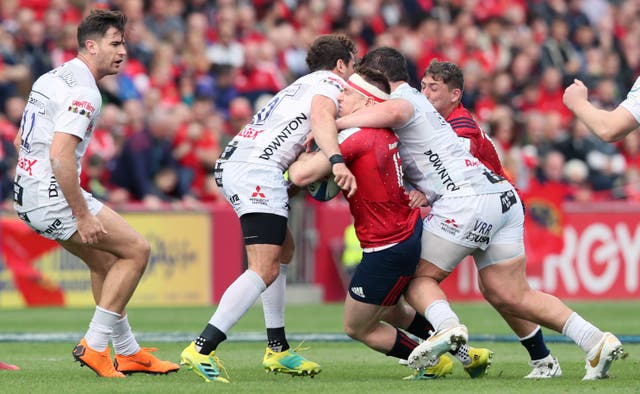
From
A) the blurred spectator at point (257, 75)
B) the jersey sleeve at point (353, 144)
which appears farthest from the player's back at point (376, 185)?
the blurred spectator at point (257, 75)

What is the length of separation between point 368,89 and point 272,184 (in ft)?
2.98

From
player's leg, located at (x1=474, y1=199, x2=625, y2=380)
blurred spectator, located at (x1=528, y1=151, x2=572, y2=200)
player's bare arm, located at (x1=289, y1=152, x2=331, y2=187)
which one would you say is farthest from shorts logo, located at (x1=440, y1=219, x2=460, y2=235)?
blurred spectator, located at (x1=528, y1=151, x2=572, y2=200)

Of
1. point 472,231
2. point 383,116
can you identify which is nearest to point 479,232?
point 472,231

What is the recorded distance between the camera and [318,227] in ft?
63.8

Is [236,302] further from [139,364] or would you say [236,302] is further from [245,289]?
[139,364]

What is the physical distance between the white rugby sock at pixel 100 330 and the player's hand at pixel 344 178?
1.87 meters

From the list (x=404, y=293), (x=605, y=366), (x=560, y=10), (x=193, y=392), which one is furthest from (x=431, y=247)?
(x=560, y=10)

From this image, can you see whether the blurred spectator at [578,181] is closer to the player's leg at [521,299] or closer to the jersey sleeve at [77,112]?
the player's leg at [521,299]

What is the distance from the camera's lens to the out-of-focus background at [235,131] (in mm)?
17906

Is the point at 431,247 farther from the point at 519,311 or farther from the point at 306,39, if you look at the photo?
the point at 306,39

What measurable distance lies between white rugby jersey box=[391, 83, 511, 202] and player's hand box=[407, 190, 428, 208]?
4cm

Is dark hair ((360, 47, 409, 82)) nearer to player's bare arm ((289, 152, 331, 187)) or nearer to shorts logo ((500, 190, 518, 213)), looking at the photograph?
player's bare arm ((289, 152, 331, 187))

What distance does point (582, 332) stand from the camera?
875 centimetres

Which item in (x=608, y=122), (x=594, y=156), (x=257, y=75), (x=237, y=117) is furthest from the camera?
(x=594, y=156)
